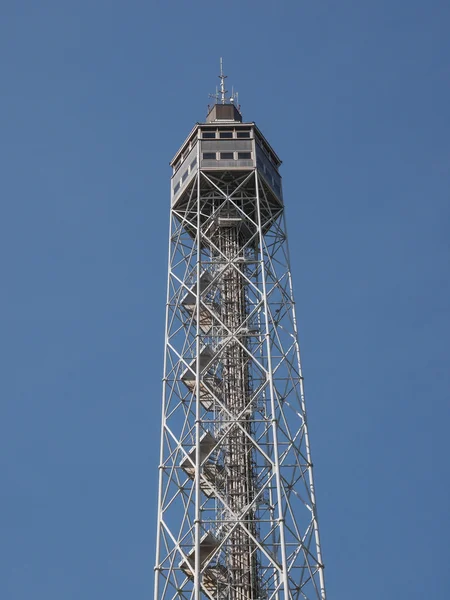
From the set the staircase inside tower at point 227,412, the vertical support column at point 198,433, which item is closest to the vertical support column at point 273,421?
the staircase inside tower at point 227,412

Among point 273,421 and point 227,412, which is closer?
point 273,421

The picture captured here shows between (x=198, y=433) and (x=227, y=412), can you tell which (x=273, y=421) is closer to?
(x=227, y=412)

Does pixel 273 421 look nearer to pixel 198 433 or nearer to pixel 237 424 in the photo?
pixel 237 424

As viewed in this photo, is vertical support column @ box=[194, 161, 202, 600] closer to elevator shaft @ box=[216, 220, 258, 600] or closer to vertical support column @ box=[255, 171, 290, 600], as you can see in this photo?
elevator shaft @ box=[216, 220, 258, 600]

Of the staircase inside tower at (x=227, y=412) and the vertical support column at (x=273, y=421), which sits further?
the staircase inside tower at (x=227, y=412)

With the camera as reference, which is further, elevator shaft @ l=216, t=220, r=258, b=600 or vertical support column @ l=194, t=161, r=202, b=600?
elevator shaft @ l=216, t=220, r=258, b=600

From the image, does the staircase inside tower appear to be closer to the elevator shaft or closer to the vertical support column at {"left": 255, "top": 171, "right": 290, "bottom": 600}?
the elevator shaft

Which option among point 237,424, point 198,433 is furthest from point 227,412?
point 198,433

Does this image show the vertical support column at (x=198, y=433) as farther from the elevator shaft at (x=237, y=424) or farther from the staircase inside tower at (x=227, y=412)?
the elevator shaft at (x=237, y=424)

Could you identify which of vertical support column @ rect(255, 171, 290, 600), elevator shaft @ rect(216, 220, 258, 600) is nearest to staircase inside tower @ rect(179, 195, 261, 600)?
elevator shaft @ rect(216, 220, 258, 600)

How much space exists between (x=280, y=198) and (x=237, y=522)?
785 inches

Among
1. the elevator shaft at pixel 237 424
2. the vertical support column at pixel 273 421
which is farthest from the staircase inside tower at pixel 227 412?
the vertical support column at pixel 273 421

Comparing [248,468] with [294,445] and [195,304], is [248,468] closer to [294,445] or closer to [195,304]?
[294,445]

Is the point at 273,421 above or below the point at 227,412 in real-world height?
below
